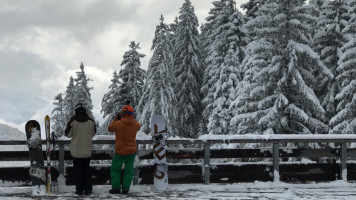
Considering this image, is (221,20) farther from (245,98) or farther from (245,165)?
(245,165)

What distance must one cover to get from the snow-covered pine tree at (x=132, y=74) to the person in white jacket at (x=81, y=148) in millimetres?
26918

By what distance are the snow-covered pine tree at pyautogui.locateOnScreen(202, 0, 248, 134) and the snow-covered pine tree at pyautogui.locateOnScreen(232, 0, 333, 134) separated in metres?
8.16

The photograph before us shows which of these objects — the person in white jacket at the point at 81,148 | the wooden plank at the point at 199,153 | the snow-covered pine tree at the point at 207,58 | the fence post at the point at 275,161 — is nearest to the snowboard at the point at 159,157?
the wooden plank at the point at 199,153

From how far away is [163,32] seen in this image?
3484 centimetres

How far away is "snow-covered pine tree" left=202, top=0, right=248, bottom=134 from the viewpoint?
3266cm

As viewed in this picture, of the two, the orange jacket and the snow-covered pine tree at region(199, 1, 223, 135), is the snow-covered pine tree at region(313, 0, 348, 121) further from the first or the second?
the orange jacket

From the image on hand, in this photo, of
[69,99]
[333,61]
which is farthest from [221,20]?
[69,99]

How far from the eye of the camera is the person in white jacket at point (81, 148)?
890 cm

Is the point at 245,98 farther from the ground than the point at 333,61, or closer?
closer

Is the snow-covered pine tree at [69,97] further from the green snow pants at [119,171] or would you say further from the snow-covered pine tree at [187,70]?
the green snow pants at [119,171]

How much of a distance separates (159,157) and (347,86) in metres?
18.2

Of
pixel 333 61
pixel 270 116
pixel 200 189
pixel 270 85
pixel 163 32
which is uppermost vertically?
pixel 163 32

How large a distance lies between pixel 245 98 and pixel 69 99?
2968cm

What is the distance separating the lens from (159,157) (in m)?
9.70
